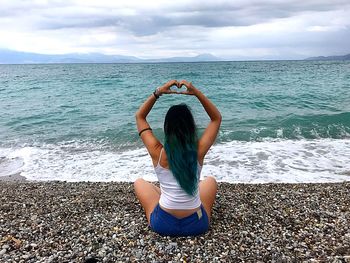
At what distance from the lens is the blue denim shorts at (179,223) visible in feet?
17.3

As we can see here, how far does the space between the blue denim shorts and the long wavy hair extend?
652 mm

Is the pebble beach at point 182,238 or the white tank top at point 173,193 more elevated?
the white tank top at point 173,193

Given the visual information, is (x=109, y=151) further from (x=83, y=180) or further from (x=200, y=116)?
(x=200, y=116)

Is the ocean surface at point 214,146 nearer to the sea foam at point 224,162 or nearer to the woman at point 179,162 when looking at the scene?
the sea foam at point 224,162

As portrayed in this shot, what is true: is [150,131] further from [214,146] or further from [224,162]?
[214,146]

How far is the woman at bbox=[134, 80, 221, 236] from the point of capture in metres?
4.68

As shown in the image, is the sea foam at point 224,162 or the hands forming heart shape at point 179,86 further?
the sea foam at point 224,162

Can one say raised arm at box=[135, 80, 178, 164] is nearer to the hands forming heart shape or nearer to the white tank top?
the hands forming heart shape

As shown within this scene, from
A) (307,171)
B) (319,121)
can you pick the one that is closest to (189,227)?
(307,171)

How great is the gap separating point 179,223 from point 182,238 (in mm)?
265

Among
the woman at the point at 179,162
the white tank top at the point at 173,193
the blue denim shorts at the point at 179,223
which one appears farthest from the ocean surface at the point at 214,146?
the white tank top at the point at 173,193

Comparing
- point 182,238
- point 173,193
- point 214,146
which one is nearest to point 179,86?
point 173,193

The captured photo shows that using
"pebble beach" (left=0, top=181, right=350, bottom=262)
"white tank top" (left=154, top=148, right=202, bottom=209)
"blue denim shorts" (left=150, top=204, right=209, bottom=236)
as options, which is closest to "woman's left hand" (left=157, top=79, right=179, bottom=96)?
"white tank top" (left=154, top=148, right=202, bottom=209)

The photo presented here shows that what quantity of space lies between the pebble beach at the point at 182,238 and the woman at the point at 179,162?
10.2 inches
